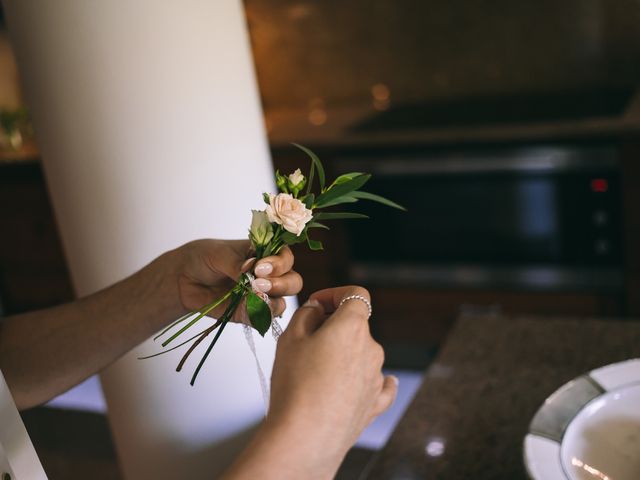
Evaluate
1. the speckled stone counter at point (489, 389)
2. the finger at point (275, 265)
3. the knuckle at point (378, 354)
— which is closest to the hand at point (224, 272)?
the finger at point (275, 265)

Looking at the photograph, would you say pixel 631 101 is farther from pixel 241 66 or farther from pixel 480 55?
pixel 241 66

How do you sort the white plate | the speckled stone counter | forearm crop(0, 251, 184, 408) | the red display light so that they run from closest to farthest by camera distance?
the white plate, the speckled stone counter, forearm crop(0, 251, 184, 408), the red display light

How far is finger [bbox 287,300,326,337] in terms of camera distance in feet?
2.21

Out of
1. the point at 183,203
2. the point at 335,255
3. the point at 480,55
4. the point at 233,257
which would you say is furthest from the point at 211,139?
the point at 480,55

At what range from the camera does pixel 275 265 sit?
0.73 meters

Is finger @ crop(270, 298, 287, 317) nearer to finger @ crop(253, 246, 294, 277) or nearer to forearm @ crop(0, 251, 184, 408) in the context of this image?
finger @ crop(253, 246, 294, 277)

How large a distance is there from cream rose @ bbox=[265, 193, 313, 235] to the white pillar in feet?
1.24

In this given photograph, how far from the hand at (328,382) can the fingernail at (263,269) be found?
0.20 ft

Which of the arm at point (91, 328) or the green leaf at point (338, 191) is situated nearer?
the green leaf at point (338, 191)

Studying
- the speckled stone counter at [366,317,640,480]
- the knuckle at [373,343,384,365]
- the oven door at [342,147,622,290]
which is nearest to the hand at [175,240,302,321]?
the knuckle at [373,343,384,365]

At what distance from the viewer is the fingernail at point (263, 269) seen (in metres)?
0.72

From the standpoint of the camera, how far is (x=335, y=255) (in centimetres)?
281

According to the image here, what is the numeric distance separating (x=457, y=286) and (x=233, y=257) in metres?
1.89

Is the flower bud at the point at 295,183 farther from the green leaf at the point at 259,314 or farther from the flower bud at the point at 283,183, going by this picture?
the green leaf at the point at 259,314
